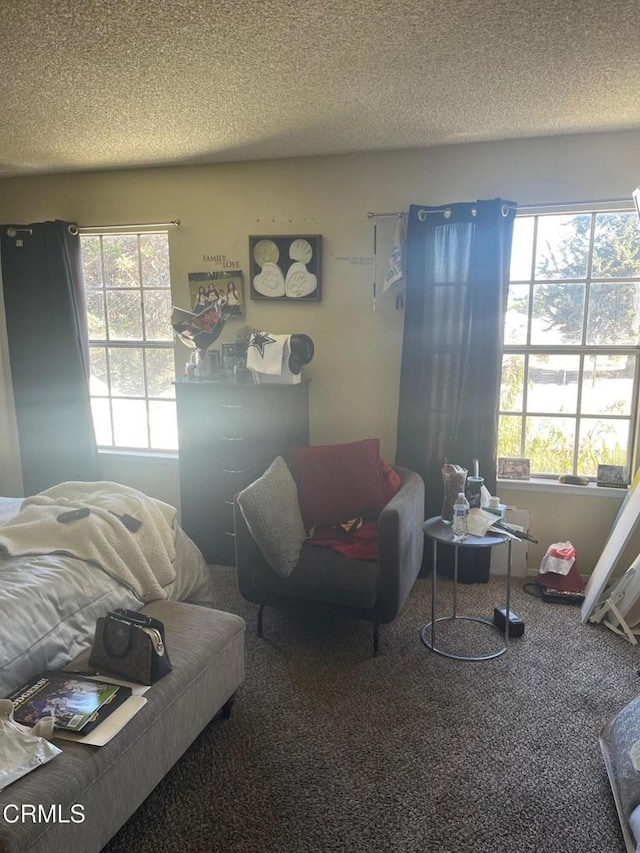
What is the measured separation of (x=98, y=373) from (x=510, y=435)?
109 inches

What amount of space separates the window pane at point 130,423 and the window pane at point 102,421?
1.8 inches

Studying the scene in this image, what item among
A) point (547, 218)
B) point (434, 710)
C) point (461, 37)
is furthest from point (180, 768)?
point (547, 218)

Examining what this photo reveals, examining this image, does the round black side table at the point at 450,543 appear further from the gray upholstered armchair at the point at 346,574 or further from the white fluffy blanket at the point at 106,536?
the white fluffy blanket at the point at 106,536

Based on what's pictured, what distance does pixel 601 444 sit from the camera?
3088mm

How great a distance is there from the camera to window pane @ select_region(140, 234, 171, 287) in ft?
11.8

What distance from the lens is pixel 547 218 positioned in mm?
2990

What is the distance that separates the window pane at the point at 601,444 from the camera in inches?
120

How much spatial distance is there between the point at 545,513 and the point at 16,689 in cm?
267

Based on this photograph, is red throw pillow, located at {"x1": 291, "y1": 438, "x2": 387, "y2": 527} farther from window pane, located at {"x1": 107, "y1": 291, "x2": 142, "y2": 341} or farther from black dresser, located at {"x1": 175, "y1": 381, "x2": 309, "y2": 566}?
window pane, located at {"x1": 107, "y1": 291, "x2": 142, "y2": 341}

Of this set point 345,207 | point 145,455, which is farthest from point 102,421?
point 345,207

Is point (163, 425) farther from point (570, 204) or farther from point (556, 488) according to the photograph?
point (570, 204)

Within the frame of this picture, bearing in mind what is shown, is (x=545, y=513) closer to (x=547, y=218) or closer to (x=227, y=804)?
(x=547, y=218)

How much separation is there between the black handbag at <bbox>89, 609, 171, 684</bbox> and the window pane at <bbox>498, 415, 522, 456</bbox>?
2.26m

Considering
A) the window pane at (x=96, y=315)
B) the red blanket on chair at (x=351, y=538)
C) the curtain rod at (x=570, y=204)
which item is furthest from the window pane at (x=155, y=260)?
the red blanket on chair at (x=351, y=538)
